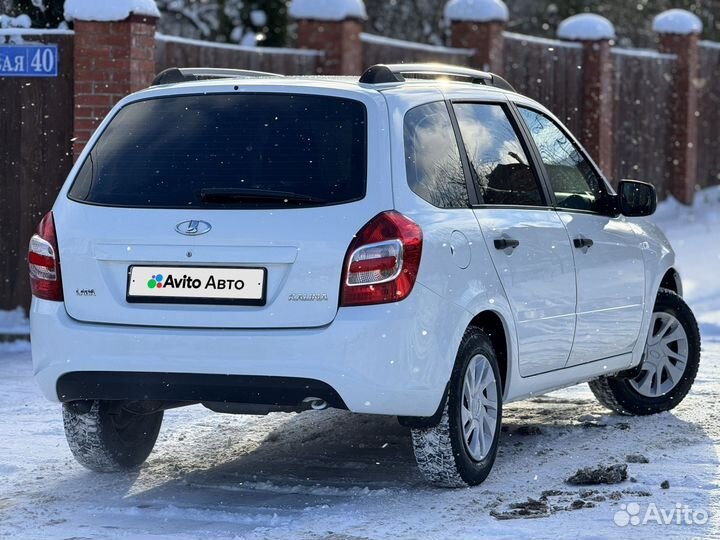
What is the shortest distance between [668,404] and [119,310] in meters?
3.43

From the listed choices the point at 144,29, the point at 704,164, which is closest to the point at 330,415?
the point at 144,29

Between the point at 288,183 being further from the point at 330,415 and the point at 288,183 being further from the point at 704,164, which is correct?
the point at 704,164

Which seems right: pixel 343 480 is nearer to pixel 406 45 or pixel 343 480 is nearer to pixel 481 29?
pixel 406 45

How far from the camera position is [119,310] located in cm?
586

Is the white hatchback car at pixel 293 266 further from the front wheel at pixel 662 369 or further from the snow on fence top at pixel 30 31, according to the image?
the snow on fence top at pixel 30 31

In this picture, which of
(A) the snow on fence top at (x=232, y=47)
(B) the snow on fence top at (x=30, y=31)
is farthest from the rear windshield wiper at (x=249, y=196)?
(A) the snow on fence top at (x=232, y=47)

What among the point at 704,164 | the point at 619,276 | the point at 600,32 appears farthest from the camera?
the point at 704,164

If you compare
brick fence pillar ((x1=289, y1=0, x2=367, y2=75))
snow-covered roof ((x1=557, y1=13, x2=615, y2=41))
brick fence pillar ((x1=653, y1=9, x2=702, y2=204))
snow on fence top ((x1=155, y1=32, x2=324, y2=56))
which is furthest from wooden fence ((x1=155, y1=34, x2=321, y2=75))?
brick fence pillar ((x1=653, y1=9, x2=702, y2=204))

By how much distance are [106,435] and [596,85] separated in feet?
44.9

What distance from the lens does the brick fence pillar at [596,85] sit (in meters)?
19.2

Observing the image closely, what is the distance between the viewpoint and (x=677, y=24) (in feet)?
71.9

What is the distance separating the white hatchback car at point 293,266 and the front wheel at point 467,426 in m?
0.01

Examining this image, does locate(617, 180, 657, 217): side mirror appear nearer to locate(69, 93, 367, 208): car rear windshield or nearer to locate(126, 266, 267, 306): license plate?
locate(69, 93, 367, 208): car rear windshield

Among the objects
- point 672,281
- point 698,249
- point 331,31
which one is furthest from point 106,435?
point 698,249
